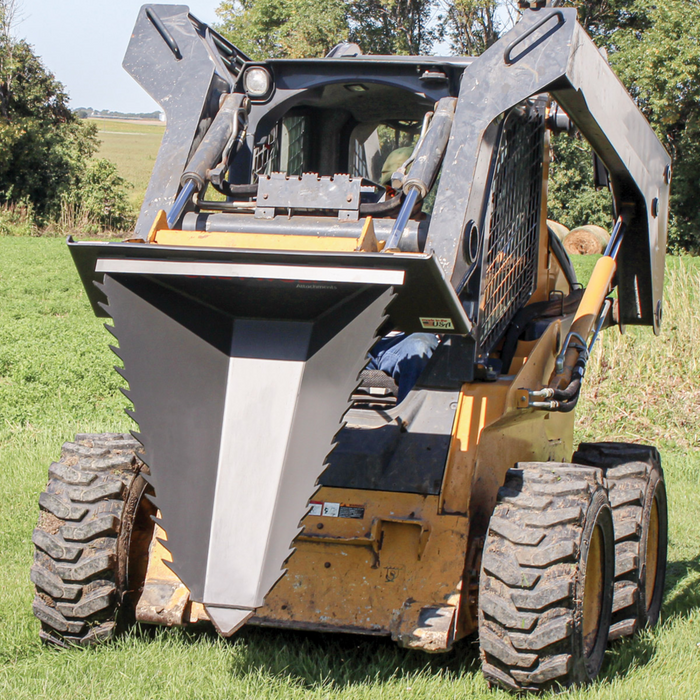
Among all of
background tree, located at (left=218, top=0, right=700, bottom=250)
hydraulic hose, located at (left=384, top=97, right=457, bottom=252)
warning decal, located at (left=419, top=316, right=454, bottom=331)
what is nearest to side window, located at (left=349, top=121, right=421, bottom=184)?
hydraulic hose, located at (left=384, top=97, right=457, bottom=252)

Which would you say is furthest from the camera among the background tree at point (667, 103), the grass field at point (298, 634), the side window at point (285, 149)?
the background tree at point (667, 103)

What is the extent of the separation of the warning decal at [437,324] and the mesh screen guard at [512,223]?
0.64 m

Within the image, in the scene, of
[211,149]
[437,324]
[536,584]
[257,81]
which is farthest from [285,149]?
[536,584]

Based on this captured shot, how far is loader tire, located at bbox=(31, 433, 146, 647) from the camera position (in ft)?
12.6

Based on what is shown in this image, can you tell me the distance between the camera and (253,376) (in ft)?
11.7

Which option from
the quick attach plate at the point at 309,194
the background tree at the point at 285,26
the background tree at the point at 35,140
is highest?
the background tree at the point at 285,26

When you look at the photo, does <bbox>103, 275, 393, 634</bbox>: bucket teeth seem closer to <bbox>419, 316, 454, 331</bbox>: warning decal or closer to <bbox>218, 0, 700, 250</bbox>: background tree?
<bbox>419, 316, 454, 331</bbox>: warning decal

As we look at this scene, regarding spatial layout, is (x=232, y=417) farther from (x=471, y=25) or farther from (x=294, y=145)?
(x=471, y=25)

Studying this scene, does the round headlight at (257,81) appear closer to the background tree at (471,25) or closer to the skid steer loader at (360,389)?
the skid steer loader at (360,389)

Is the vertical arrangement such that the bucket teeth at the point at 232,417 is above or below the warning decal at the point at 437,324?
below

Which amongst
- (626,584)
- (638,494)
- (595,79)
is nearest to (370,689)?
(626,584)

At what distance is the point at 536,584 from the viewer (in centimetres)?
350

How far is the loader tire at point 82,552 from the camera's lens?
3850mm

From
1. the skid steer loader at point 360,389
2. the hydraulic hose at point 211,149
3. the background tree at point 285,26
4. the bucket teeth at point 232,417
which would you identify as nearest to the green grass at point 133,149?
the background tree at point 285,26
